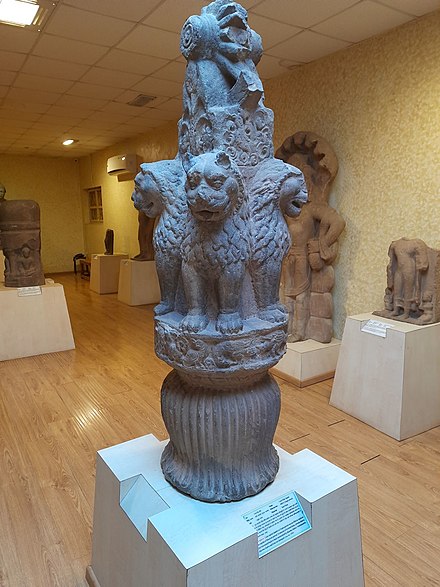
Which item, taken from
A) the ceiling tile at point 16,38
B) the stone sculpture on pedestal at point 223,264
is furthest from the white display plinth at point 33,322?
the stone sculpture on pedestal at point 223,264

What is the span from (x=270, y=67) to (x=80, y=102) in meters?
2.13

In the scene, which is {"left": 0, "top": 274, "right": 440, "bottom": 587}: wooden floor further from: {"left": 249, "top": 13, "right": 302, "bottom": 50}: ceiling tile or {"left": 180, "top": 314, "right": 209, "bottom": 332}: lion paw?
{"left": 249, "top": 13, "right": 302, "bottom": 50}: ceiling tile

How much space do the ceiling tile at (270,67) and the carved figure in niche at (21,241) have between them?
2.25 meters

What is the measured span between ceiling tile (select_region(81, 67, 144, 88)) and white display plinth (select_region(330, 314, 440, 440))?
272 cm

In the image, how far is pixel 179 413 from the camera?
4.04 ft

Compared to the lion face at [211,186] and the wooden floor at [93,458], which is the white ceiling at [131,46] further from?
the wooden floor at [93,458]

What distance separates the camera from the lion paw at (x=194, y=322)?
1.14m

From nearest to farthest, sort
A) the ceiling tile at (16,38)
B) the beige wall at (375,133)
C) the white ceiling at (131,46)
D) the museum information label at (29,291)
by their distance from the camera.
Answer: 1. the white ceiling at (131,46)
2. the beige wall at (375,133)
3. the ceiling tile at (16,38)
4. the museum information label at (29,291)

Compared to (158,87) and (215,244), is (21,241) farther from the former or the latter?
(215,244)

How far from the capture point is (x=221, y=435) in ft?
3.93

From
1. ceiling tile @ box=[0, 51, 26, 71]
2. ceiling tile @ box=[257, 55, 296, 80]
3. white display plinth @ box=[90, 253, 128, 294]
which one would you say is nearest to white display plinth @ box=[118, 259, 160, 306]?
white display plinth @ box=[90, 253, 128, 294]

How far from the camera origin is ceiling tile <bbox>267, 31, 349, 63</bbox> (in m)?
2.95

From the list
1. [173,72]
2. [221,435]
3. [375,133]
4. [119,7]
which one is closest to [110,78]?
[173,72]

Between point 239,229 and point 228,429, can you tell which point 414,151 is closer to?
point 239,229
